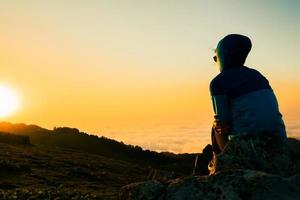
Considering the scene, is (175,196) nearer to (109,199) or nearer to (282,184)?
(282,184)

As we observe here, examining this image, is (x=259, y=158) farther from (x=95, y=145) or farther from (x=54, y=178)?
(x=95, y=145)

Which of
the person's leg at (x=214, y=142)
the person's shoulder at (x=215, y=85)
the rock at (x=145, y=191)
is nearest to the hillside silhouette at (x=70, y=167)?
the rock at (x=145, y=191)

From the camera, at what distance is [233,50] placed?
31.3ft

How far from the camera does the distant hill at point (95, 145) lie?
48.8 metres

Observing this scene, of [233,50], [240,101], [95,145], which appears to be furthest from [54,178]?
[95,145]

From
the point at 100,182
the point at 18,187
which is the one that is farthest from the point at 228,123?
the point at 100,182

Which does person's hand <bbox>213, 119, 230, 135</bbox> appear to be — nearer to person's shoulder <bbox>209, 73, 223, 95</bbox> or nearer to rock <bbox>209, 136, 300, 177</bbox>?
person's shoulder <bbox>209, 73, 223, 95</bbox>

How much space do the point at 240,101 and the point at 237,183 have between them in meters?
2.54

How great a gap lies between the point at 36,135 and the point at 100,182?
1198 inches

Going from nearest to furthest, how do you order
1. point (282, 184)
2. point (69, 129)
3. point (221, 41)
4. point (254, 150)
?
1. point (282, 184)
2. point (254, 150)
3. point (221, 41)
4. point (69, 129)

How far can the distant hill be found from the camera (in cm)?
4881

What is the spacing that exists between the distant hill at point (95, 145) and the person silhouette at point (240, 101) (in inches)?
1447

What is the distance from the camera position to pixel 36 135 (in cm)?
5347

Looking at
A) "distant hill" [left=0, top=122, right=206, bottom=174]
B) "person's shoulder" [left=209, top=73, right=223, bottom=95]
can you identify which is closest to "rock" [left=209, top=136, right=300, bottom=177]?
"person's shoulder" [left=209, top=73, right=223, bottom=95]
